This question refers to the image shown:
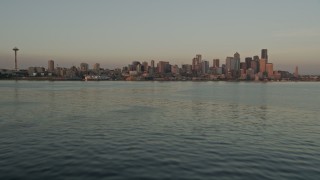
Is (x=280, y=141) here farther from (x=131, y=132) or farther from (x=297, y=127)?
(x=131, y=132)

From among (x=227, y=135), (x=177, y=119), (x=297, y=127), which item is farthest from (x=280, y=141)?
(x=177, y=119)

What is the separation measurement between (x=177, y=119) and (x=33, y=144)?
2020cm

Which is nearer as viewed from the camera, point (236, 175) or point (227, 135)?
point (236, 175)

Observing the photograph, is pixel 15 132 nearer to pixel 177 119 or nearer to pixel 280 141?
pixel 177 119

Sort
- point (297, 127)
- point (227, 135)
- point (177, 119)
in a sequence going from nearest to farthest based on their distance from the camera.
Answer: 1. point (227, 135)
2. point (297, 127)
3. point (177, 119)

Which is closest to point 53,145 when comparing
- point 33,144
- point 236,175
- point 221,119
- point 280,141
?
point 33,144

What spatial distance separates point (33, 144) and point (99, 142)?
16.2 ft

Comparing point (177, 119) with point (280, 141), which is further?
point (177, 119)

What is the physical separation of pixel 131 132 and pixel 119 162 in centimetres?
1104

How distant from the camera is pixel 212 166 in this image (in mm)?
20484

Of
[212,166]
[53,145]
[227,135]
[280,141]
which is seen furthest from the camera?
[227,135]

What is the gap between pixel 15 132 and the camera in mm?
31141

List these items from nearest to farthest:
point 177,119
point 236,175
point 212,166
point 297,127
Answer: point 236,175 → point 212,166 → point 297,127 → point 177,119

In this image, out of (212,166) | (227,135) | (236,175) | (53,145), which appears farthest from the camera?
(227,135)
